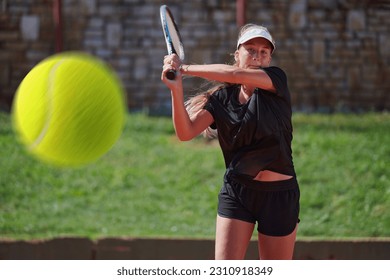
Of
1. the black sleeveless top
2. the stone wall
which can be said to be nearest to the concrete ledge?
the black sleeveless top

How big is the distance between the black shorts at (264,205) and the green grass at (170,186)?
131 inches

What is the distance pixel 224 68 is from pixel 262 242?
3.21 feet

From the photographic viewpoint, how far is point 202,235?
794 centimetres

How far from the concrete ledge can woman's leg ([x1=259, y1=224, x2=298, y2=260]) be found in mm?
2766

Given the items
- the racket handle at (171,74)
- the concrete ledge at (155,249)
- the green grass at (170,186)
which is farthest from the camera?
the green grass at (170,186)

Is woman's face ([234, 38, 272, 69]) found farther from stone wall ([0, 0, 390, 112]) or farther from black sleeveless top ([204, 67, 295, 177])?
stone wall ([0, 0, 390, 112])

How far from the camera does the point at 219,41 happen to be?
35.9ft

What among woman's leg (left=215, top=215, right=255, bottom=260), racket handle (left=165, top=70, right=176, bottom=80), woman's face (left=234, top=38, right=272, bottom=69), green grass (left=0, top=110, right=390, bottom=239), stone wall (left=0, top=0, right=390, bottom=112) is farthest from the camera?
stone wall (left=0, top=0, right=390, bottom=112)

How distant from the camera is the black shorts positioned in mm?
4609

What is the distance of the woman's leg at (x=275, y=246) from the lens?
181 inches

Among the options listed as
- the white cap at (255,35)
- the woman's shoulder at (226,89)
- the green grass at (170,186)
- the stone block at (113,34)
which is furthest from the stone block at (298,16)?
the white cap at (255,35)

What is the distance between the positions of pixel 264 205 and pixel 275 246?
0.76 feet

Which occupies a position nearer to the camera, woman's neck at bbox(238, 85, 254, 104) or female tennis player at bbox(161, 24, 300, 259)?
female tennis player at bbox(161, 24, 300, 259)

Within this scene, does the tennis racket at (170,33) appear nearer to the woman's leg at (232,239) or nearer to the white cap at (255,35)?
the white cap at (255,35)
